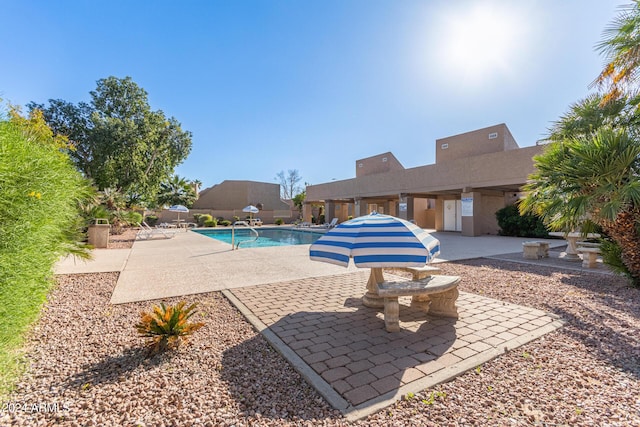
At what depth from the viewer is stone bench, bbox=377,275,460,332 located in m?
3.43

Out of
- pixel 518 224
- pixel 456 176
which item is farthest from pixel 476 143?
pixel 518 224

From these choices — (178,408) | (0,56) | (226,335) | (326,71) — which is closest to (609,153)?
(226,335)

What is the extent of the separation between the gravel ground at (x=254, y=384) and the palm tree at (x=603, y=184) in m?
2.05

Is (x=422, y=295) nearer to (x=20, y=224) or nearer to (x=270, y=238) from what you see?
(x=20, y=224)

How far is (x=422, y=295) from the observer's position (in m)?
3.73

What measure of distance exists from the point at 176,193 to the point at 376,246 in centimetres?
3561

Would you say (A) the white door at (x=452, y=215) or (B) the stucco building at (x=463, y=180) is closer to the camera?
(B) the stucco building at (x=463, y=180)

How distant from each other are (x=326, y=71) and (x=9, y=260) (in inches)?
469

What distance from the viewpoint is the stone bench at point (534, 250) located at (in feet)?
30.6

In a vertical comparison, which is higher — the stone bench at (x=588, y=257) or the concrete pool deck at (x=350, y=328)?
the stone bench at (x=588, y=257)

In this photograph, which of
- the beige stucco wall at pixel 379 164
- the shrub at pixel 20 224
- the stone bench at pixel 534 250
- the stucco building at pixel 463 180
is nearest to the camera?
the shrub at pixel 20 224

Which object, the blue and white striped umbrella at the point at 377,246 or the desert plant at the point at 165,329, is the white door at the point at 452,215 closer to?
the blue and white striped umbrella at the point at 377,246

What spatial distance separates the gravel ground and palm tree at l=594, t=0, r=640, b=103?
5.72 metres

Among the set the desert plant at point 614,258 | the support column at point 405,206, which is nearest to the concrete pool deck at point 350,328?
the desert plant at point 614,258
